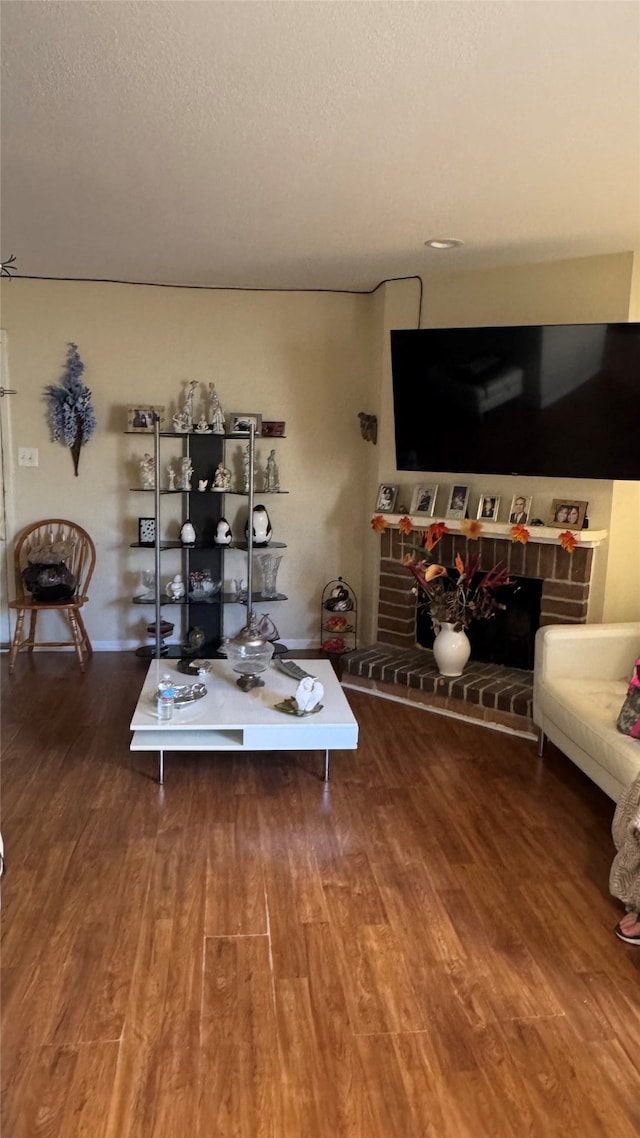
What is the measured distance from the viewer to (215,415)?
196 inches

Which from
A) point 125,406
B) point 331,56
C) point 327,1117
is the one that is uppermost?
point 331,56

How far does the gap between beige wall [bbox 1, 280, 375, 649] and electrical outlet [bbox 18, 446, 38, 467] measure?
1.2 inches

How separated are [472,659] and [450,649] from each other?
462 mm

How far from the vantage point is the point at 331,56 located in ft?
6.64

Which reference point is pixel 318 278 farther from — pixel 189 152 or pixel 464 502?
pixel 189 152

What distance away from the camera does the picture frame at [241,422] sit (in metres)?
4.95

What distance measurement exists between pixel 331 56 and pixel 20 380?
137 inches

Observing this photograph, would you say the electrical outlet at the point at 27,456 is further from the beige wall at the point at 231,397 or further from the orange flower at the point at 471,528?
the orange flower at the point at 471,528

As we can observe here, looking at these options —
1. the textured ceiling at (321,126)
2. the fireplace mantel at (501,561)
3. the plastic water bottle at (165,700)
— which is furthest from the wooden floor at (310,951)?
the textured ceiling at (321,126)

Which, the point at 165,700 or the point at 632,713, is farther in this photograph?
the point at 165,700

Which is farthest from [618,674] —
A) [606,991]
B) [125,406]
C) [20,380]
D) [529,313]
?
[20,380]

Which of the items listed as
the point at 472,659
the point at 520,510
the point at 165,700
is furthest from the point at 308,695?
the point at 520,510

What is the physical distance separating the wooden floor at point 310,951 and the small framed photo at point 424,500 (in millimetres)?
1603

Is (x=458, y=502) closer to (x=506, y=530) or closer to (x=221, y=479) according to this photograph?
(x=506, y=530)
